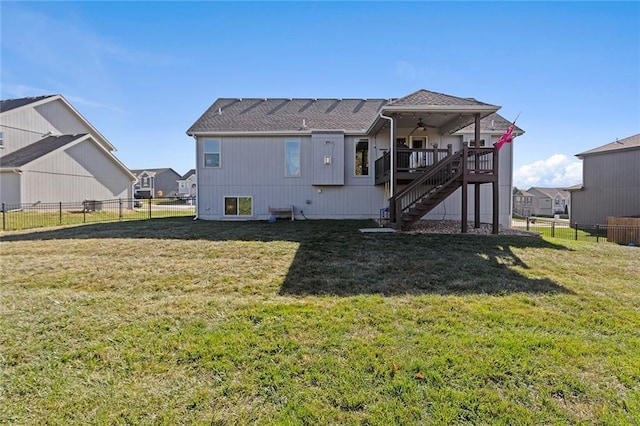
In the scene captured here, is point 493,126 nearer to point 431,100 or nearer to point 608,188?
point 431,100

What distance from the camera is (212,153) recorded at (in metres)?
13.5

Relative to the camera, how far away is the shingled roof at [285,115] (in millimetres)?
13500

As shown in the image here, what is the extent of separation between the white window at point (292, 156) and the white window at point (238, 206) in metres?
2.06

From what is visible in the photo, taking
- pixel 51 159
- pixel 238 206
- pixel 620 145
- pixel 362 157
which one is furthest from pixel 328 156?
pixel 620 145

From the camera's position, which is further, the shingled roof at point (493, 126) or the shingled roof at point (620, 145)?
the shingled roof at point (620, 145)

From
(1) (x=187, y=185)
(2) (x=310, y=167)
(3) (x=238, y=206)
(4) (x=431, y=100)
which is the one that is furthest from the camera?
(1) (x=187, y=185)

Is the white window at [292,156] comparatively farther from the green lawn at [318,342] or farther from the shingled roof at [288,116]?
the green lawn at [318,342]

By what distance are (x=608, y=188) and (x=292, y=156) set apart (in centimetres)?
2073

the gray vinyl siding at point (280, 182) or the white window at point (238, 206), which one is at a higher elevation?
the gray vinyl siding at point (280, 182)

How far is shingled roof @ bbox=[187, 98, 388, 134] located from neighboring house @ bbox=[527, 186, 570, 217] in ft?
152

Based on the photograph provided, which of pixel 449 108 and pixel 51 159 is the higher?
→ pixel 449 108

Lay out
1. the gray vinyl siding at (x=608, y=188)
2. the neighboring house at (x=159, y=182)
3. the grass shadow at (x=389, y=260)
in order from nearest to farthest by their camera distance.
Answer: the grass shadow at (x=389, y=260) < the gray vinyl siding at (x=608, y=188) < the neighboring house at (x=159, y=182)

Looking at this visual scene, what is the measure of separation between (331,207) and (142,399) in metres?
11.5

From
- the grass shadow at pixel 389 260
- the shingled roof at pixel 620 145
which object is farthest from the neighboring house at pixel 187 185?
the shingled roof at pixel 620 145
